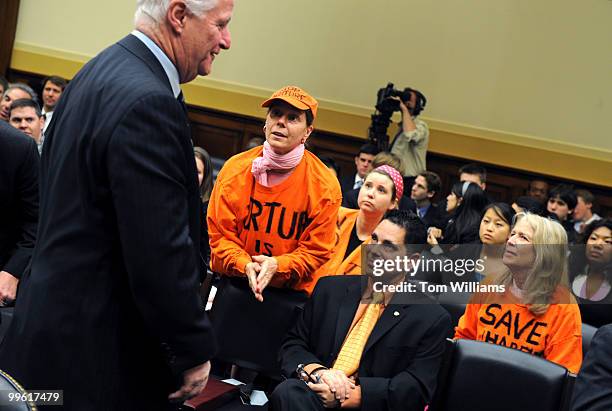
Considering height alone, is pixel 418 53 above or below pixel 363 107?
above

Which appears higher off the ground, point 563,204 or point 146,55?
point 146,55

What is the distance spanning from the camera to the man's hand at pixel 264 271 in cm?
291

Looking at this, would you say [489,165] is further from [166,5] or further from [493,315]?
[166,5]

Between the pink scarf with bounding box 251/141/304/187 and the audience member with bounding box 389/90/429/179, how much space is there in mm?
3729

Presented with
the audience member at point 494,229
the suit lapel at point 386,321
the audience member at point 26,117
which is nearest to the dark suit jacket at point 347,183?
the audience member at point 494,229

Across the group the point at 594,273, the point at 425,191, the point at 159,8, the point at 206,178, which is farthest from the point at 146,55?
the point at 425,191

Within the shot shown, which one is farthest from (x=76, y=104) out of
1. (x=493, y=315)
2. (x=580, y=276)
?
(x=580, y=276)

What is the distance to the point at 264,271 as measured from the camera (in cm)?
293

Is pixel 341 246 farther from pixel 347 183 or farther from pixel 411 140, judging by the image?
pixel 411 140

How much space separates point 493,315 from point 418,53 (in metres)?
5.19

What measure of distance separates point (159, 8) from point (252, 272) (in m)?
1.60

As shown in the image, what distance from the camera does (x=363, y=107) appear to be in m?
7.88

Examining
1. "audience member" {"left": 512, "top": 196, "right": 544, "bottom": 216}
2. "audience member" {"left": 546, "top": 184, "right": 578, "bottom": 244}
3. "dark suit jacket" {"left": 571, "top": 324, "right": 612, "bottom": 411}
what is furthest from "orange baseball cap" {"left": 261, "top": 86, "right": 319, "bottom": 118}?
"audience member" {"left": 546, "top": 184, "right": 578, "bottom": 244}

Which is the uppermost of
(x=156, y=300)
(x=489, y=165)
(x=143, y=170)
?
(x=143, y=170)
